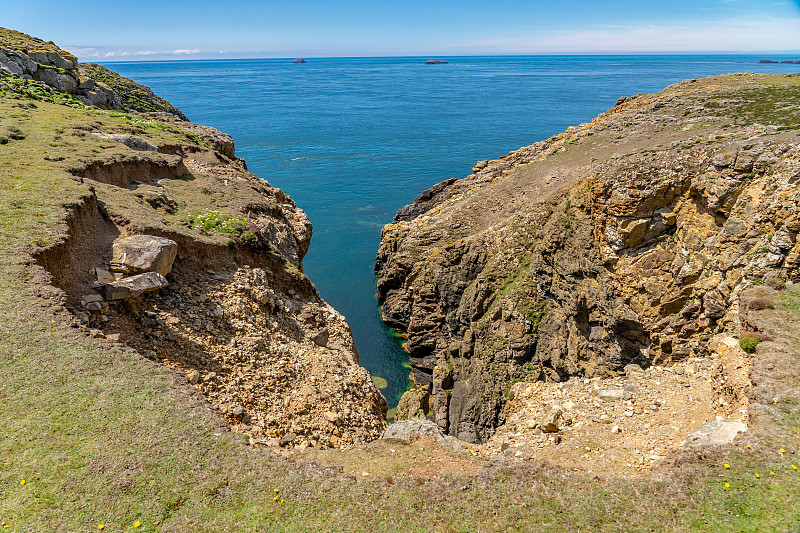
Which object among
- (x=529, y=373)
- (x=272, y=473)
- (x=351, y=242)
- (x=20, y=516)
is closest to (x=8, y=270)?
(x=20, y=516)

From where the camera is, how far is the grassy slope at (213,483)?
11.4 m

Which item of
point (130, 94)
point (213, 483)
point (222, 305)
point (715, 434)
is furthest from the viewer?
point (130, 94)

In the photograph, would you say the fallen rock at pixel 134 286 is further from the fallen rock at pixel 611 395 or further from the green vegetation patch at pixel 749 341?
the green vegetation patch at pixel 749 341

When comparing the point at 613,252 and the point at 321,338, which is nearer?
the point at 321,338

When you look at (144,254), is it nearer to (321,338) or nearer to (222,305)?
(222,305)

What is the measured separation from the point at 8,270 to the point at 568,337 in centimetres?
3279

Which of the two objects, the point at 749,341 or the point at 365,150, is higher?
the point at 365,150

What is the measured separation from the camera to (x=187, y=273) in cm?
2386

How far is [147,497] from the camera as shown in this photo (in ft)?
38.1

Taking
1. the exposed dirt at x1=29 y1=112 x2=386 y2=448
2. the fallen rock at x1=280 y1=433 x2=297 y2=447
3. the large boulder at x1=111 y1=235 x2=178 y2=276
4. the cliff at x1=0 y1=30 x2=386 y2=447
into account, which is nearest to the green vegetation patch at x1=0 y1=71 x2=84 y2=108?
the cliff at x1=0 y1=30 x2=386 y2=447

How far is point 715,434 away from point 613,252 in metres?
21.3

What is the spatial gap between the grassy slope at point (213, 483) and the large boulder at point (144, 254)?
564cm

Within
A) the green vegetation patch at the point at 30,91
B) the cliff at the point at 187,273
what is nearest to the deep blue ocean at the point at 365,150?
the cliff at the point at 187,273

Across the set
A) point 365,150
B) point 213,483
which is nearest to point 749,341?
point 213,483
